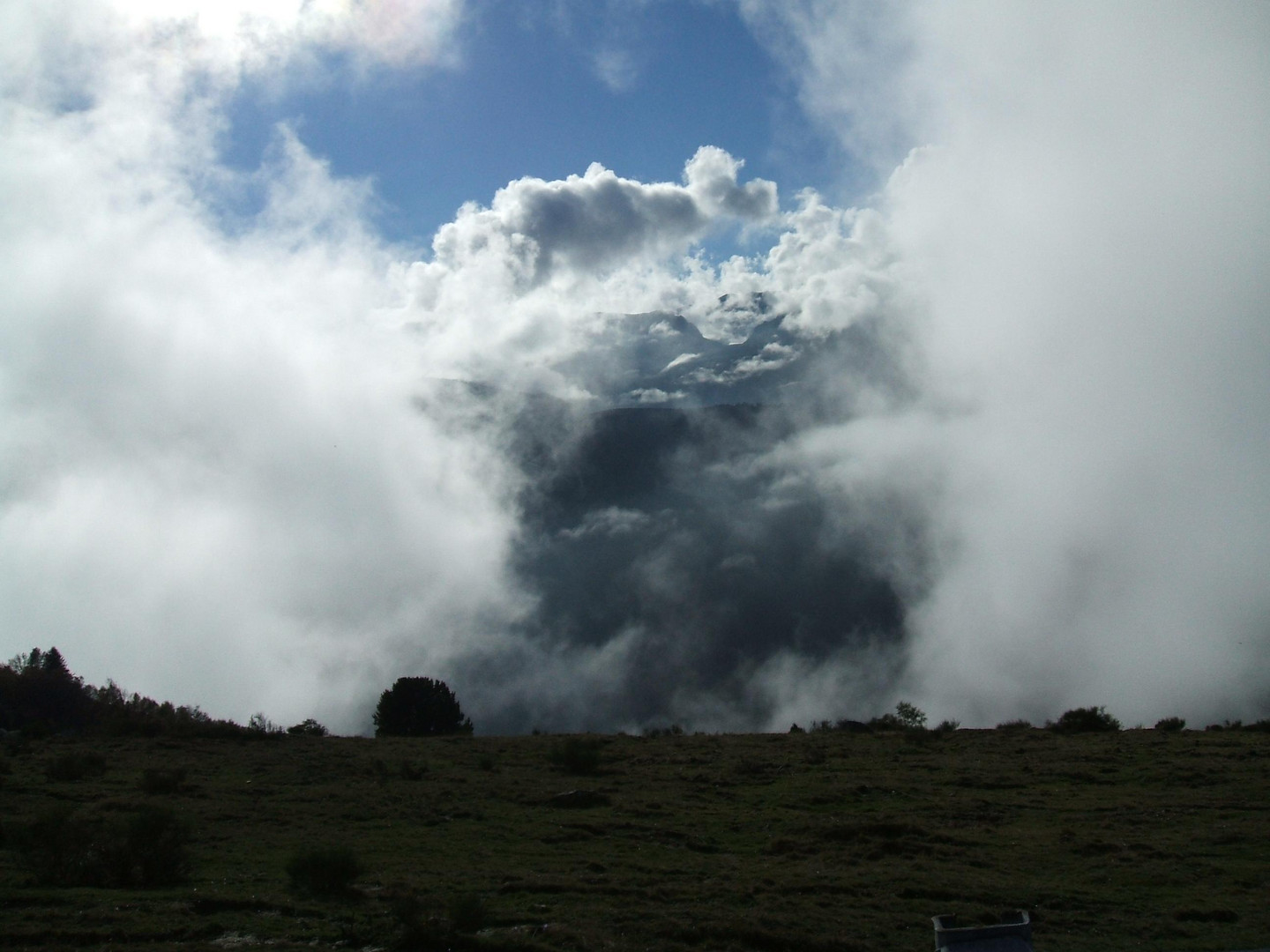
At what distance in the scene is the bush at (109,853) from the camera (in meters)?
20.7

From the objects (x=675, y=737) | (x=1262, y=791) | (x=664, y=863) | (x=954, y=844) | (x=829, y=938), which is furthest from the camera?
(x=675, y=737)

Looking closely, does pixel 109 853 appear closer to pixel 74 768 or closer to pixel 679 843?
pixel 679 843

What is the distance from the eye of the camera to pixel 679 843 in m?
26.6

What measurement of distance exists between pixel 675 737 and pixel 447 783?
61.8 feet

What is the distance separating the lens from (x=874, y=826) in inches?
1076

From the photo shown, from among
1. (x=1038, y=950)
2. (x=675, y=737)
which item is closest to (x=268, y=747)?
(x=675, y=737)

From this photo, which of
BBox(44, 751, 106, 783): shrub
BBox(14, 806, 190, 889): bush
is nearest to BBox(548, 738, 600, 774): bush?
BBox(44, 751, 106, 783): shrub

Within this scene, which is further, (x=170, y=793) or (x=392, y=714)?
(x=392, y=714)

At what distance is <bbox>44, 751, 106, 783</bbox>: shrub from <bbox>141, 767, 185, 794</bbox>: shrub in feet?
9.50

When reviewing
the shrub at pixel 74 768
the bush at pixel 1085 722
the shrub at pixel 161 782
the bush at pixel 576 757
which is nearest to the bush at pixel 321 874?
the shrub at pixel 161 782

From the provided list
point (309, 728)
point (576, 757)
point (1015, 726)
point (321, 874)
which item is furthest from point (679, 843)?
point (309, 728)

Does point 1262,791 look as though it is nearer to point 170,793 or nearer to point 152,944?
point 152,944

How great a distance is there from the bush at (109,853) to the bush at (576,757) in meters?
19.0

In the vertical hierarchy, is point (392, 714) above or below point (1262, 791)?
above
